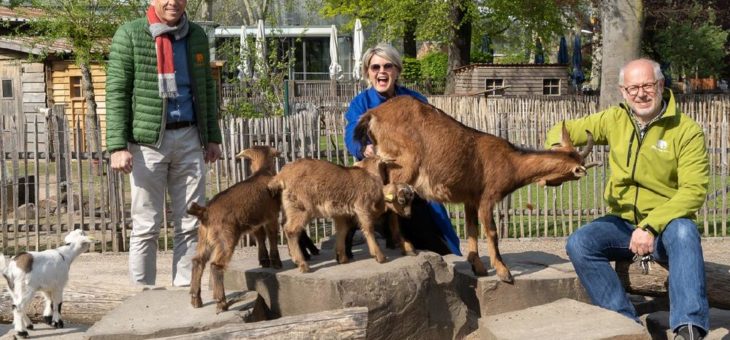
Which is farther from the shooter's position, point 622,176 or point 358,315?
point 622,176

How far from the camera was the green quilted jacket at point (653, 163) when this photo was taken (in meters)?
5.17

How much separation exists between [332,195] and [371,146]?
56 centimetres

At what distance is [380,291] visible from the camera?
16.4 ft

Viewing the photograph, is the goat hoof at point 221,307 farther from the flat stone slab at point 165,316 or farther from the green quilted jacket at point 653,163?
the green quilted jacket at point 653,163

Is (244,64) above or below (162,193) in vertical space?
above

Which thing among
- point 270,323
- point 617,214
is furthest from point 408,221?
point 270,323

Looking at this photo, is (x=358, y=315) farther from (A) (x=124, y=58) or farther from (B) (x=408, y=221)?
(A) (x=124, y=58)

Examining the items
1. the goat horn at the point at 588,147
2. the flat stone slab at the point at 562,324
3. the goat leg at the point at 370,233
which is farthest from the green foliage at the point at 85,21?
the flat stone slab at the point at 562,324

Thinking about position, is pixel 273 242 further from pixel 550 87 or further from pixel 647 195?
pixel 550 87

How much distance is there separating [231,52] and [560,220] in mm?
9437

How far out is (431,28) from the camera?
1043 inches

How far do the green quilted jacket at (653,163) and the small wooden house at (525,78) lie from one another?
18891 mm

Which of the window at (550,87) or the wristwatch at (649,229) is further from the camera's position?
the window at (550,87)

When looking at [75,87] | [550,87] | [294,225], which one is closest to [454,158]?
[294,225]
